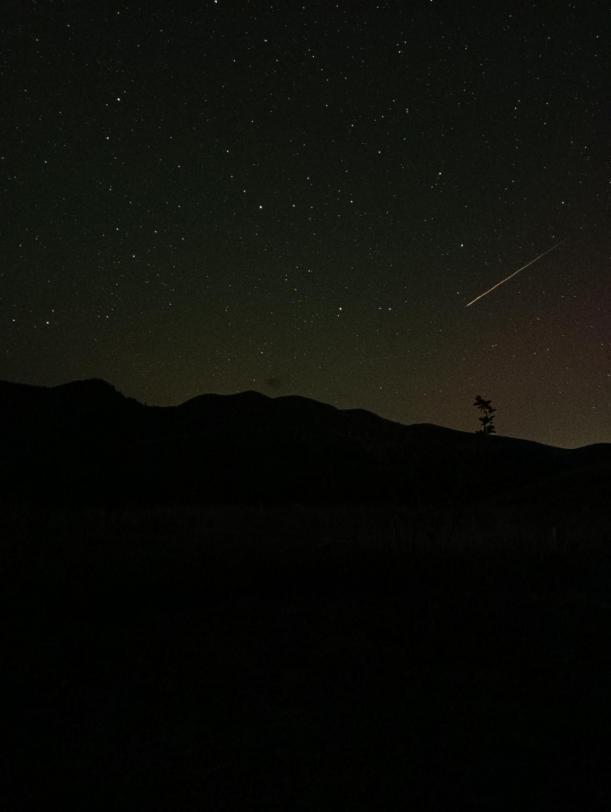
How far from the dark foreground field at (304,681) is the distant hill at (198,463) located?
56.2 feet

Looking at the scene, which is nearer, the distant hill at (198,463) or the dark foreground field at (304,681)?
the dark foreground field at (304,681)

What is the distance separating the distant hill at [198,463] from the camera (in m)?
36.1

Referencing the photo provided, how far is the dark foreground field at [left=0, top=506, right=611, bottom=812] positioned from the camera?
342cm

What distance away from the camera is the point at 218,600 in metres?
7.08

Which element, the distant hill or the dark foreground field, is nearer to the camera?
the dark foreground field

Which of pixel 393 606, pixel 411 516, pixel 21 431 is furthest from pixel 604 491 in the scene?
pixel 21 431

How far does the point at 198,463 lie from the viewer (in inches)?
2056

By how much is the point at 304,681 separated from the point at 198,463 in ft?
158

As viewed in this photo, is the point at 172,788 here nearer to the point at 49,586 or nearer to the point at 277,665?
the point at 277,665

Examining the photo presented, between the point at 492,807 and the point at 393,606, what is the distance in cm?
353

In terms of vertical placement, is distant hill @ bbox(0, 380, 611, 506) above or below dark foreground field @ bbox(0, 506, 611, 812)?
above

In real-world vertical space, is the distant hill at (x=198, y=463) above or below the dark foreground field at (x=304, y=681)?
above

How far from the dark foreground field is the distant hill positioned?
1712 centimetres

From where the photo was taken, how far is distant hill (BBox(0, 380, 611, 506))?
36.1 meters
